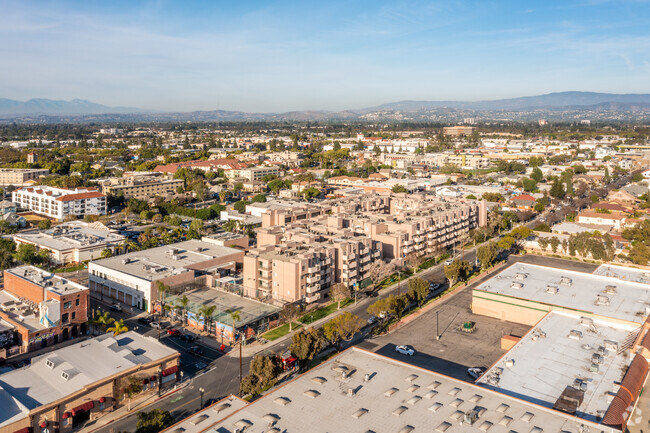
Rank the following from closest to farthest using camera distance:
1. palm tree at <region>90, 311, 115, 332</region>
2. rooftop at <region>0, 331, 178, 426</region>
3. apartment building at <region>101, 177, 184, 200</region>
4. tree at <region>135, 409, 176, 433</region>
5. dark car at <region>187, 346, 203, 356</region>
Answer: tree at <region>135, 409, 176, 433</region>, rooftop at <region>0, 331, 178, 426</region>, dark car at <region>187, 346, 203, 356</region>, palm tree at <region>90, 311, 115, 332</region>, apartment building at <region>101, 177, 184, 200</region>

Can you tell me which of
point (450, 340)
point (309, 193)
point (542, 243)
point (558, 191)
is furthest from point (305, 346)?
point (558, 191)

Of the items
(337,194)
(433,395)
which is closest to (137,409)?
(433,395)

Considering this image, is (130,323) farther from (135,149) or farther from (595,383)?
(135,149)

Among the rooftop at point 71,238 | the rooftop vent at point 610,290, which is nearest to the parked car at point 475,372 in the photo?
the rooftop vent at point 610,290

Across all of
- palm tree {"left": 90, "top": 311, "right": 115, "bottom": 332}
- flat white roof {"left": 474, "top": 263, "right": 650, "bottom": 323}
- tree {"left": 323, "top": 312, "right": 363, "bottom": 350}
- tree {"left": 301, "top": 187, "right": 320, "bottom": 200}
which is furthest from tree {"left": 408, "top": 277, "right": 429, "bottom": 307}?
tree {"left": 301, "top": 187, "right": 320, "bottom": 200}

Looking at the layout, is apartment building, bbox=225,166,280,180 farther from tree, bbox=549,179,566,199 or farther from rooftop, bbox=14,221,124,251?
tree, bbox=549,179,566,199

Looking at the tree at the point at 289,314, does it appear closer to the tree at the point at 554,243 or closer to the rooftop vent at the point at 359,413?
the rooftop vent at the point at 359,413

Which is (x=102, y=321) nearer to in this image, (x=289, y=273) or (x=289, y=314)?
(x=289, y=314)
